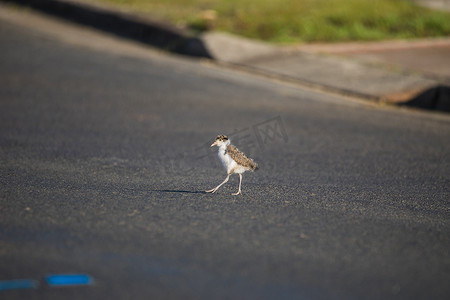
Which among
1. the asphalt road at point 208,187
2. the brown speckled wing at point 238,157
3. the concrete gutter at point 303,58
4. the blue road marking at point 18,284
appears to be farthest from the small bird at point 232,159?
the concrete gutter at point 303,58

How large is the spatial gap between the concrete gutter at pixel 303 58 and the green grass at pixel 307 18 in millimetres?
649

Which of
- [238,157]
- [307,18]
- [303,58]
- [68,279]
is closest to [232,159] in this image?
[238,157]

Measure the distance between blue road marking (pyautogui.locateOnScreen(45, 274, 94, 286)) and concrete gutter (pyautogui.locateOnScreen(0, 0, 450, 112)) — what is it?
7.19m

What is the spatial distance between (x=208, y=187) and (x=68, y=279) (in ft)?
7.48

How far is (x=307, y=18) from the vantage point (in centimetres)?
1382

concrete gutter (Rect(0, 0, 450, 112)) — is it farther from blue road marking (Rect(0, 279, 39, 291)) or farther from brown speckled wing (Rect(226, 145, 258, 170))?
blue road marking (Rect(0, 279, 39, 291))

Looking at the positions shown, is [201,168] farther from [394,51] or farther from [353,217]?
[394,51]

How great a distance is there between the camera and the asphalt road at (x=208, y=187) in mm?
3738

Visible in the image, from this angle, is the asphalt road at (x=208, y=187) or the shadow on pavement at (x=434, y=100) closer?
the asphalt road at (x=208, y=187)

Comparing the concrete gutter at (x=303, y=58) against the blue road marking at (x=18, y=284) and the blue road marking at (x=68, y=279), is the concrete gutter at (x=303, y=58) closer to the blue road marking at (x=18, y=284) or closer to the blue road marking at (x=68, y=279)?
the blue road marking at (x=68, y=279)

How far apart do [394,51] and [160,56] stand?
16.1 ft

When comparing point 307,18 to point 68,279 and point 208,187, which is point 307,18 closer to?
point 208,187

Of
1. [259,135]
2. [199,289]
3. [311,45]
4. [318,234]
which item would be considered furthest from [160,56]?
[199,289]

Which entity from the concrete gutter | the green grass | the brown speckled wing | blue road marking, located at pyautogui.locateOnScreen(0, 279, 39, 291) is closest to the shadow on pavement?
the concrete gutter
